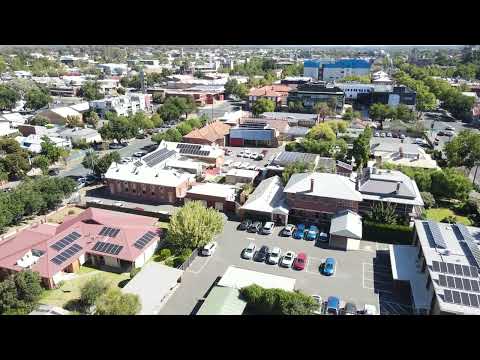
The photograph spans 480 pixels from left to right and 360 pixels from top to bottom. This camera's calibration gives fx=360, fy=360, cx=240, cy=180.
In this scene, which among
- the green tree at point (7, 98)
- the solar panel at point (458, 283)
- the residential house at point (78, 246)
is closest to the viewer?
the solar panel at point (458, 283)

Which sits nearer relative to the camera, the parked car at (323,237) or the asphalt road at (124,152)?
the parked car at (323,237)

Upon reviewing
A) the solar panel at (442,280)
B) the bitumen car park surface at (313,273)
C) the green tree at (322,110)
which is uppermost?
the green tree at (322,110)

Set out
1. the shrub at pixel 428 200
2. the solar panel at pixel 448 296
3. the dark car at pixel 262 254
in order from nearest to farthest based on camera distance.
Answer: the solar panel at pixel 448 296 → the dark car at pixel 262 254 → the shrub at pixel 428 200

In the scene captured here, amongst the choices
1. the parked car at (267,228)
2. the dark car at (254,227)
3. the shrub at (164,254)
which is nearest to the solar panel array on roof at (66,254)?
the shrub at (164,254)

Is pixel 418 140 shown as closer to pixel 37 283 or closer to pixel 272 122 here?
pixel 272 122

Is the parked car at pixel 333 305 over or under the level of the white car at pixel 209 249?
under

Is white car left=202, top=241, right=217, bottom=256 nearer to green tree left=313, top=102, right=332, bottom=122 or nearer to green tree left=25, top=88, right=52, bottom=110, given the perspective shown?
green tree left=313, top=102, right=332, bottom=122

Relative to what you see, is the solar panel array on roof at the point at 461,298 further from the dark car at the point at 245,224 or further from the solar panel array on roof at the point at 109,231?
the solar panel array on roof at the point at 109,231
